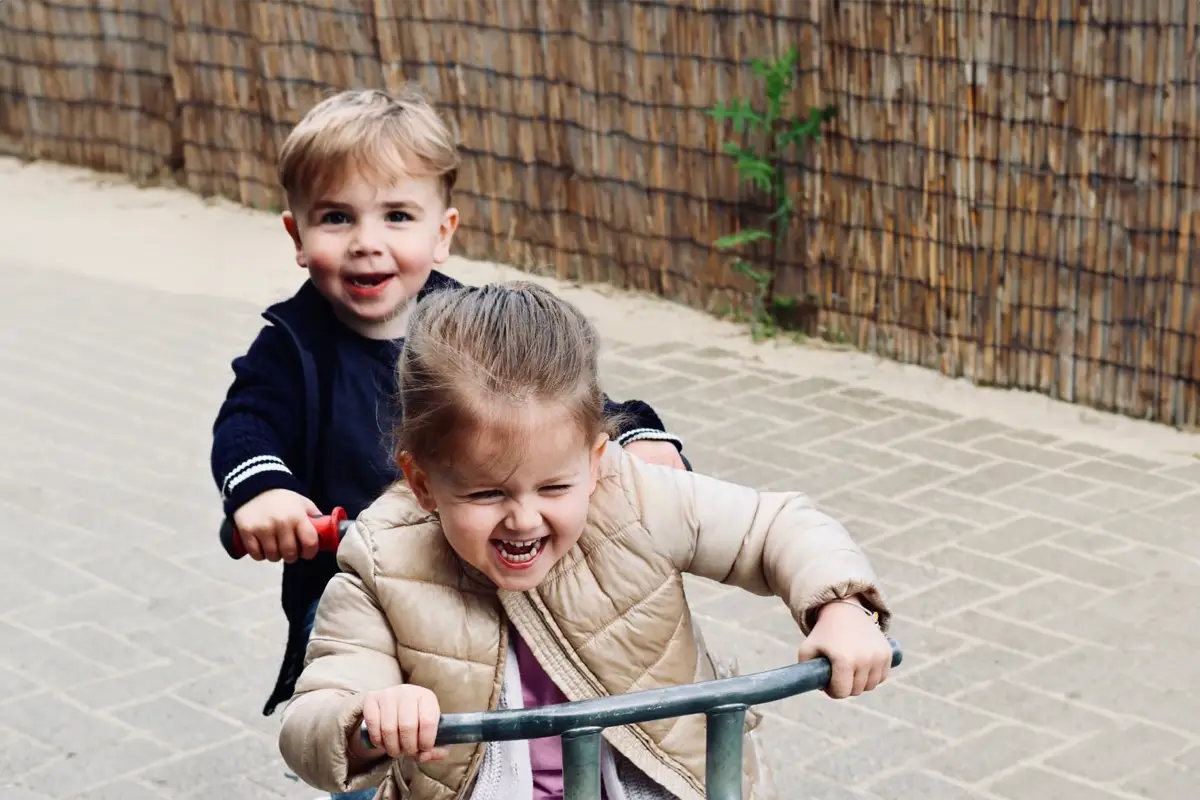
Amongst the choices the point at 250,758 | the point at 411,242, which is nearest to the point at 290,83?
the point at 250,758

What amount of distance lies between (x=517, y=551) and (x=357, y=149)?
95cm

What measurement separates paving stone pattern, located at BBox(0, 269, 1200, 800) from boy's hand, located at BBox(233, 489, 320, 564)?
4.68ft

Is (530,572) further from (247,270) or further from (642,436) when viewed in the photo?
(247,270)

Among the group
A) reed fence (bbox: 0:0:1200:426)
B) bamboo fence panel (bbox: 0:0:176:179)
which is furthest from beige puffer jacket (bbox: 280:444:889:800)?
bamboo fence panel (bbox: 0:0:176:179)

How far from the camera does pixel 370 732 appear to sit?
→ 6.52 ft

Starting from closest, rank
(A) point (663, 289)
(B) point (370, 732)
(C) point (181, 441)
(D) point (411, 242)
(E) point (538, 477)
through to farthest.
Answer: (B) point (370, 732), (E) point (538, 477), (D) point (411, 242), (C) point (181, 441), (A) point (663, 289)

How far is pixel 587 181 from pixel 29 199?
392 cm

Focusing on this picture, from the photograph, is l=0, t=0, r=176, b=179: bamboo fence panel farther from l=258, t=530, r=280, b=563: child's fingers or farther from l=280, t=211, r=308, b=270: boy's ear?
l=258, t=530, r=280, b=563: child's fingers

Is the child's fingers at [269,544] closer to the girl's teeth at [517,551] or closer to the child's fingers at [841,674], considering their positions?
the girl's teeth at [517,551]

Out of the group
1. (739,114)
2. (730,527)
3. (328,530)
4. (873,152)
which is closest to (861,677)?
(730,527)

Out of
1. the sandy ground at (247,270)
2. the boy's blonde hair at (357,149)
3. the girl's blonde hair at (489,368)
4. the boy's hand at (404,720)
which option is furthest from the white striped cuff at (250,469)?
the sandy ground at (247,270)

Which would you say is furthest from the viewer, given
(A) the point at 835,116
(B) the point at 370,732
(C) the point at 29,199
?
(C) the point at 29,199

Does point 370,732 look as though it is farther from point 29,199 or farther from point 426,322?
point 29,199

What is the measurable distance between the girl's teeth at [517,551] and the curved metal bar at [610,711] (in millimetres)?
301
